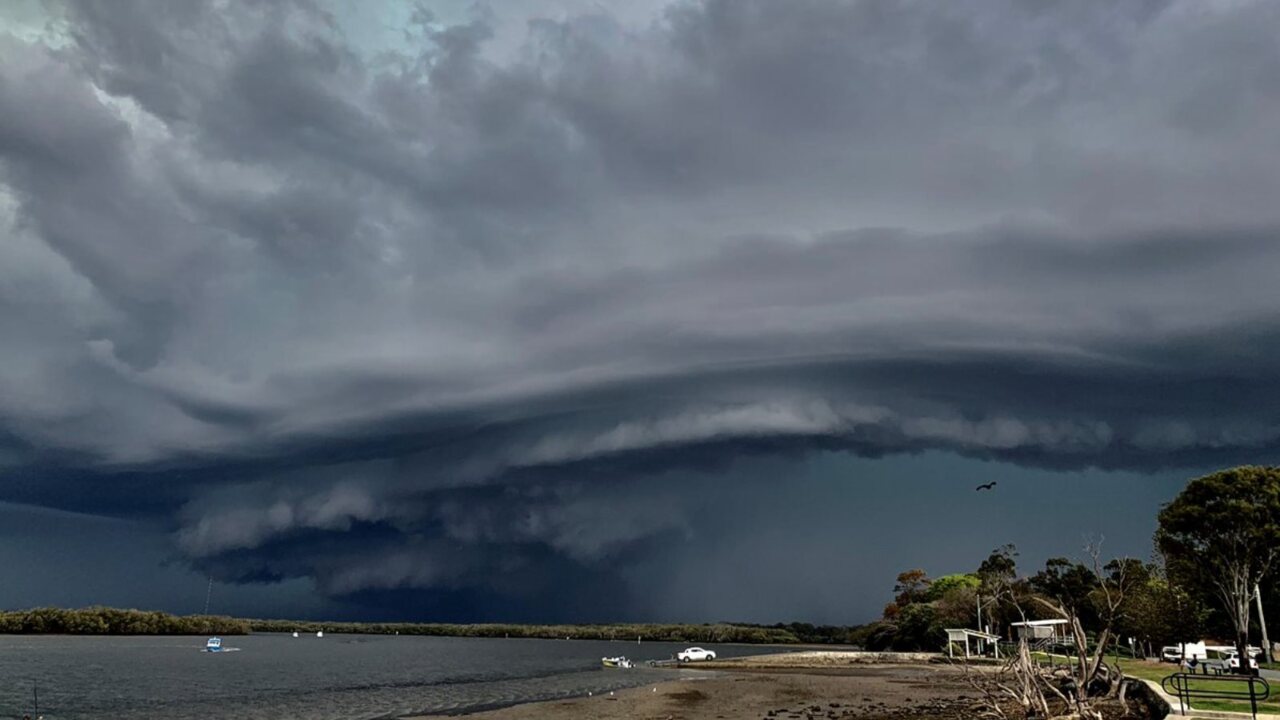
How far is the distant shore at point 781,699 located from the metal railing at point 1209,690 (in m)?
8.85

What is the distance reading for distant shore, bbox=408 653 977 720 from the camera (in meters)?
45.2

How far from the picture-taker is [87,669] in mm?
90875

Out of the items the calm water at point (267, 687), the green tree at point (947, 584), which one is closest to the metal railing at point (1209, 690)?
the calm water at point (267, 687)

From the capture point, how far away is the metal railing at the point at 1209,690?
2672 centimetres

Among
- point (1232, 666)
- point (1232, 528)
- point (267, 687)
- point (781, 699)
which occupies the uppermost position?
point (1232, 528)

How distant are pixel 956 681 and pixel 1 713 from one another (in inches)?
2491

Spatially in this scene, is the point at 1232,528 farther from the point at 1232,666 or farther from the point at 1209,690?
the point at 1209,690

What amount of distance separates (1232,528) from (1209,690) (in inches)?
955

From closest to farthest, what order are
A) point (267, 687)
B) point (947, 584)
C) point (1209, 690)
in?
point (1209, 690) → point (267, 687) → point (947, 584)

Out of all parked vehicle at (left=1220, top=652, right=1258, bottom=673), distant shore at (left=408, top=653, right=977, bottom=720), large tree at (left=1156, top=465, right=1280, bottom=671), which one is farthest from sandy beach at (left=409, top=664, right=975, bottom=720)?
large tree at (left=1156, top=465, right=1280, bottom=671)

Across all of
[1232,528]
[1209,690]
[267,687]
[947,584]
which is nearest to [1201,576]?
[1232,528]

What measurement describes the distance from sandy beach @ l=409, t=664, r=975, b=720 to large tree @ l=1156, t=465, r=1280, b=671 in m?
17.2

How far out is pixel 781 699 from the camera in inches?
2176

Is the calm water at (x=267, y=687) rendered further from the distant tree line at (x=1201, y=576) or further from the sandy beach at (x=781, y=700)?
the distant tree line at (x=1201, y=576)
